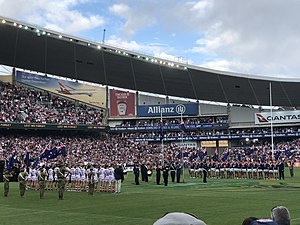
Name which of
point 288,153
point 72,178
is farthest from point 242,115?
point 72,178

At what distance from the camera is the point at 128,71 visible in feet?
207

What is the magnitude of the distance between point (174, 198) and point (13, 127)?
36.8 m

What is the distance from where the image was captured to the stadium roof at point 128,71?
55.6 meters

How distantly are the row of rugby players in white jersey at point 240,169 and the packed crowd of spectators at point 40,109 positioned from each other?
25.0m

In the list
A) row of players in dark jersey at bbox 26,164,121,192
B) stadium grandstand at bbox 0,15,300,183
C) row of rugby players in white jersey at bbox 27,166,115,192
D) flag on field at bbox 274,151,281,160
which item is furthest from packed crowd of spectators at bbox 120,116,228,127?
row of rugby players in white jersey at bbox 27,166,115,192

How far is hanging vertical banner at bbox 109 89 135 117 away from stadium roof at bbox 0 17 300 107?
126cm

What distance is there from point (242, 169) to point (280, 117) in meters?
26.7

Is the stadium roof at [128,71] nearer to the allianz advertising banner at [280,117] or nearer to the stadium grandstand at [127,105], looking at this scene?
the stadium grandstand at [127,105]

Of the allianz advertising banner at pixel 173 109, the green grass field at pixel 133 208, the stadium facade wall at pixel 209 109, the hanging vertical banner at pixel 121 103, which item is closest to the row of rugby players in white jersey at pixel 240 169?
the green grass field at pixel 133 208

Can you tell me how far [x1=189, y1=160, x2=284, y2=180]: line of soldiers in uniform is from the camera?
36.8m

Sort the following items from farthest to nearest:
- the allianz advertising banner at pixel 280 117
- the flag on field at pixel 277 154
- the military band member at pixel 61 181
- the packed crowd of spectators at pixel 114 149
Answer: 1. the allianz advertising banner at pixel 280 117
2. the packed crowd of spectators at pixel 114 149
3. the flag on field at pixel 277 154
4. the military band member at pixel 61 181

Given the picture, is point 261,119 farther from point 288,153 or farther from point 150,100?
point 150,100

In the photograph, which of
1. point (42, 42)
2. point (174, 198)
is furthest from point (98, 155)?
point (174, 198)

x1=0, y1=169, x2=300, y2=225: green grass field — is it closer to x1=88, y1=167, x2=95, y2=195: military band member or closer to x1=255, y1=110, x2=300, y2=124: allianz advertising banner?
x1=88, y1=167, x2=95, y2=195: military band member
